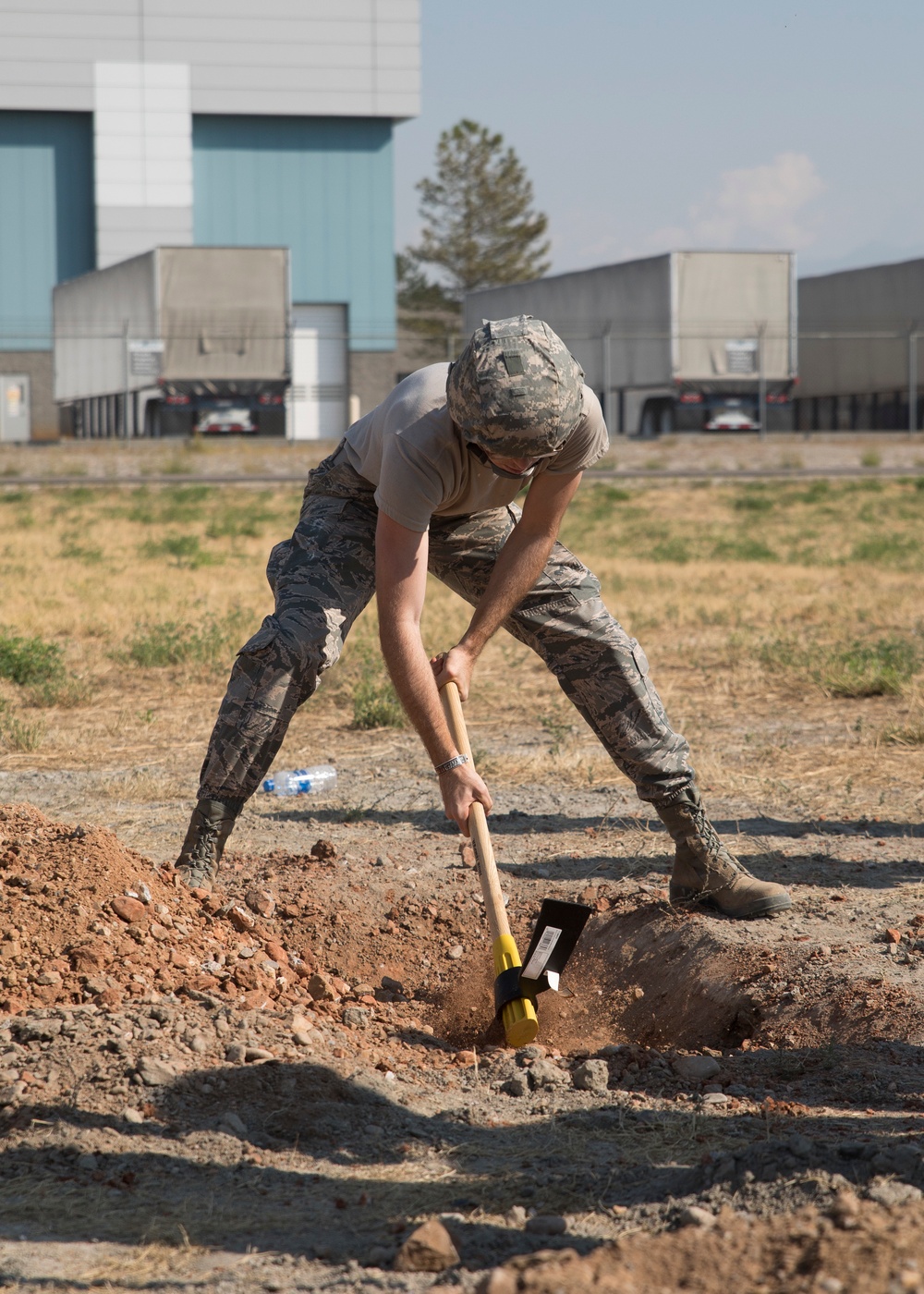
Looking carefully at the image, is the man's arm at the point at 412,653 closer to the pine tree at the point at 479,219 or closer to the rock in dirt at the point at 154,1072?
the rock in dirt at the point at 154,1072

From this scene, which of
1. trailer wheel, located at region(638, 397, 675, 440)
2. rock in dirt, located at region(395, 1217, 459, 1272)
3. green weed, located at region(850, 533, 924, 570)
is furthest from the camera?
trailer wheel, located at region(638, 397, 675, 440)

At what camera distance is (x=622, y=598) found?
10.4 metres

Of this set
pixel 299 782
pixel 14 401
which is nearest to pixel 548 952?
pixel 299 782

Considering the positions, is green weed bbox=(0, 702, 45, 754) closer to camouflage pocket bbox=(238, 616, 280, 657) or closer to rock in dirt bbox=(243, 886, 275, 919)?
rock in dirt bbox=(243, 886, 275, 919)

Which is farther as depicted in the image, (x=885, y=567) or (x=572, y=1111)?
(x=885, y=567)

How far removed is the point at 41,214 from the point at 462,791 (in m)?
38.2

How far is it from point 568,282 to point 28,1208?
29.3m

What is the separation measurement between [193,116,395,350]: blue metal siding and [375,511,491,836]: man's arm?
36343 mm

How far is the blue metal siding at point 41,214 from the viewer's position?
124ft

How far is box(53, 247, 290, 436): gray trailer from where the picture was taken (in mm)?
27578

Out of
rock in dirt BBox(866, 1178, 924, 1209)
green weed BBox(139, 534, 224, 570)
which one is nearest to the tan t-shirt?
rock in dirt BBox(866, 1178, 924, 1209)

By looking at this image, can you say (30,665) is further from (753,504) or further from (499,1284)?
(753,504)

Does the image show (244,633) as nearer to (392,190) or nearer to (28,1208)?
(28,1208)

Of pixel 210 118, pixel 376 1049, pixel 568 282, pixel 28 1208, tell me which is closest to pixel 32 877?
pixel 376 1049
